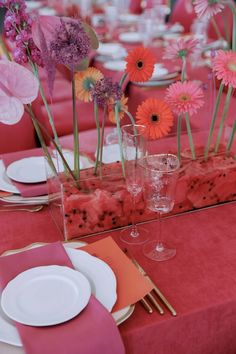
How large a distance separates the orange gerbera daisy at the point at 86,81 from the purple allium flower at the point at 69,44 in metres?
0.13

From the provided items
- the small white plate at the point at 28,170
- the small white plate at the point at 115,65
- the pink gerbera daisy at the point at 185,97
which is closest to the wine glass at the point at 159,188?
the pink gerbera daisy at the point at 185,97

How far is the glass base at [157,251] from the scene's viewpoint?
2.72ft

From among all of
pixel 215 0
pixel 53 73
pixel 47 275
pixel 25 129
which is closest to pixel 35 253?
pixel 47 275

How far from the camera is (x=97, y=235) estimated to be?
90cm

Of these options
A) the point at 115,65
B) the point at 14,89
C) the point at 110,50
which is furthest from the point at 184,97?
the point at 110,50

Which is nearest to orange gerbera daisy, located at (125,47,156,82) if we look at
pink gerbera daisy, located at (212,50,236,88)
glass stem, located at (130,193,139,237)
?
pink gerbera daisy, located at (212,50,236,88)

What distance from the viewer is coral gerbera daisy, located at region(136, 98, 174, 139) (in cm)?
86

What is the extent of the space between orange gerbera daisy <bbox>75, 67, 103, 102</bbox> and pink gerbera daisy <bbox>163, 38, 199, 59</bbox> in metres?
0.19

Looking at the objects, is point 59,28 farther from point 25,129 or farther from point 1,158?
point 25,129

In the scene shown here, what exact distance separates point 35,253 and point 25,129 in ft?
3.01

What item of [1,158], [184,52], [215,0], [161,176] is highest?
[215,0]

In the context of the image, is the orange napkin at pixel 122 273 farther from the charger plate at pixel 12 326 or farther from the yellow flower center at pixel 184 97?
the yellow flower center at pixel 184 97

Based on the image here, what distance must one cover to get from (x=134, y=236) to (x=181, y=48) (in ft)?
1.36

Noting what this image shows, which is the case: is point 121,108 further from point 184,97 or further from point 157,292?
point 157,292
